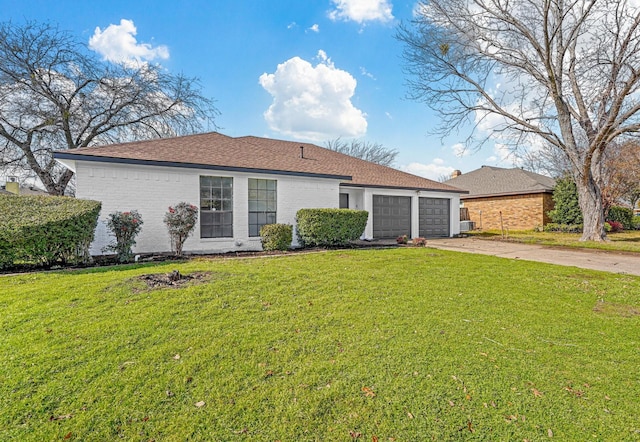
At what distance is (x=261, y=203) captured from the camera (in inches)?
401

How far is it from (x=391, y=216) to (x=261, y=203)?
22.0ft

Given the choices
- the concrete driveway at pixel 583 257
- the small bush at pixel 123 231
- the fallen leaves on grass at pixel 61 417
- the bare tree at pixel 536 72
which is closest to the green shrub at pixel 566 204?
the bare tree at pixel 536 72

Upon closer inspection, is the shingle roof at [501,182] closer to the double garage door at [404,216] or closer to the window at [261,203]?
the double garage door at [404,216]

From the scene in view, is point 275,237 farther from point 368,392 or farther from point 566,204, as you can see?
point 566,204

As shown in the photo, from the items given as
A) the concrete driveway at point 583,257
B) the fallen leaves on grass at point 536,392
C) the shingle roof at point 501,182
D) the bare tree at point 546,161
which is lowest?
the fallen leaves on grass at point 536,392

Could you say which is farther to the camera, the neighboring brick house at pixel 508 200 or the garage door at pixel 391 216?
the neighboring brick house at pixel 508 200

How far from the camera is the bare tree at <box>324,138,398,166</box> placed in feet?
118

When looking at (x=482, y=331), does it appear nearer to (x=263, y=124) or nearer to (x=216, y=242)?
(x=216, y=242)

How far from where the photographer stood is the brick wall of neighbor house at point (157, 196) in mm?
7953

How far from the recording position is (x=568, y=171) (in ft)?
62.0

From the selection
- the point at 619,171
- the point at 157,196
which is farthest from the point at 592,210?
the point at 157,196

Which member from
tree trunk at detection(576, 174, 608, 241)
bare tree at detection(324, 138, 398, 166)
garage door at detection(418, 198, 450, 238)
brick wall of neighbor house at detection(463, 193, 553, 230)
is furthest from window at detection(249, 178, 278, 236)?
bare tree at detection(324, 138, 398, 166)

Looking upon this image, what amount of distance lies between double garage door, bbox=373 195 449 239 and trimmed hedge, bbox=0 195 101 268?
34.3 feet

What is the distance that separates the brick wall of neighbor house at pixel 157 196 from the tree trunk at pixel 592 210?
13.1 m
